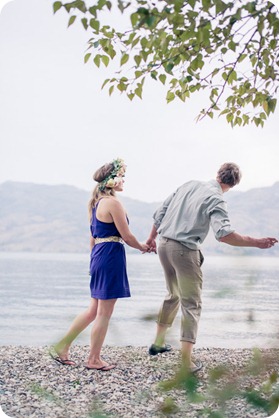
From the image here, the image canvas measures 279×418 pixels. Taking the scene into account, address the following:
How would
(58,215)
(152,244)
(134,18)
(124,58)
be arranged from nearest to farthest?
(134,18)
(124,58)
(152,244)
(58,215)

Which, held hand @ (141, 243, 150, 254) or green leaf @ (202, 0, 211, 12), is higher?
green leaf @ (202, 0, 211, 12)

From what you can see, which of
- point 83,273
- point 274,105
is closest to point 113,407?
point 83,273

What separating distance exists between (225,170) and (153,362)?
138cm

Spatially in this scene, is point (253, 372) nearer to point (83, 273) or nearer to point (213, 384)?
point (213, 384)

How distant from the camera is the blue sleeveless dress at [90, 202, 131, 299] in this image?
11.8 ft

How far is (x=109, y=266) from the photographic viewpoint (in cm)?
360

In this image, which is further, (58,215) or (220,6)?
(58,215)

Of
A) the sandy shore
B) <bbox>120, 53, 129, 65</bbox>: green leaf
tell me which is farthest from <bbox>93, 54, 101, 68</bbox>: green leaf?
the sandy shore

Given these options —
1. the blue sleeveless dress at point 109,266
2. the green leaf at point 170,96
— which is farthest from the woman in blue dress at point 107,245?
the green leaf at point 170,96

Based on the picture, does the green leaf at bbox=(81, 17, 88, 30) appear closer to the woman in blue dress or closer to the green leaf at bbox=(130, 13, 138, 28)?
the green leaf at bbox=(130, 13, 138, 28)

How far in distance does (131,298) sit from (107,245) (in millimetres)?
336

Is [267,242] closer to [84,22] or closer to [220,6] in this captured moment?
[220,6]

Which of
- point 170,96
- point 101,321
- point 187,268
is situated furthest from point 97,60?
point 101,321

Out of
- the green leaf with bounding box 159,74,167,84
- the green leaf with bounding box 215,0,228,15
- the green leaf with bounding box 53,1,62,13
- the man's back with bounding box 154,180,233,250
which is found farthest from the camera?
the man's back with bounding box 154,180,233,250
